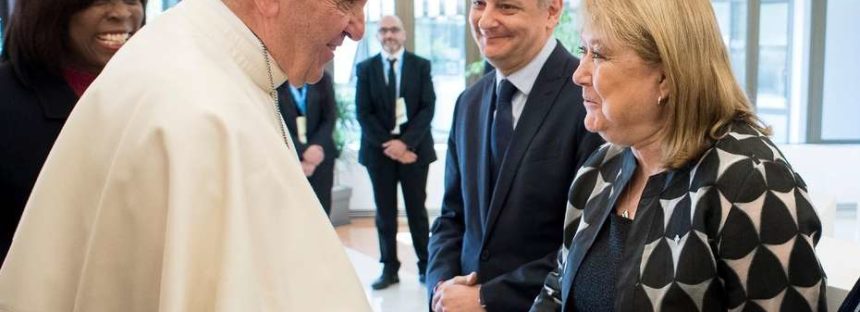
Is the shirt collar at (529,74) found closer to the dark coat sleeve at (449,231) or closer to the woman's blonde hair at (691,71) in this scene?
the dark coat sleeve at (449,231)

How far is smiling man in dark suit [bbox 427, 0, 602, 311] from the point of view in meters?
2.24

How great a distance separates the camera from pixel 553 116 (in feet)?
7.43

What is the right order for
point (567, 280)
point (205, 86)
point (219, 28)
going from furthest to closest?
point (567, 280), point (219, 28), point (205, 86)

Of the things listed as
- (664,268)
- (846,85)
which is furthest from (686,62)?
(846,85)

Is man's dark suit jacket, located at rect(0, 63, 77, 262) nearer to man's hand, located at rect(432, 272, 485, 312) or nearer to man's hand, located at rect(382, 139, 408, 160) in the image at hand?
man's hand, located at rect(432, 272, 485, 312)

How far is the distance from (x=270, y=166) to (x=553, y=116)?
1152 mm

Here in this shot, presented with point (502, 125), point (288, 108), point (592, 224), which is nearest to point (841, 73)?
point (288, 108)

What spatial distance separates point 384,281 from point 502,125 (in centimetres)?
394

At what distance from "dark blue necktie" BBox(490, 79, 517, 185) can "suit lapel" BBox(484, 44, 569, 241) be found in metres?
0.04

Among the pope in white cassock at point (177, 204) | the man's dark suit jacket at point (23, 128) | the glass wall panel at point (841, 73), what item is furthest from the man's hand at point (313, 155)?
the glass wall panel at point (841, 73)

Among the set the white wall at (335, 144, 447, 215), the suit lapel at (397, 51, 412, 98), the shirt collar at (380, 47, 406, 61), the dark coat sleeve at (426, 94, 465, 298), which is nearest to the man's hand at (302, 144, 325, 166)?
the suit lapel at (397, 51, 412, 98)

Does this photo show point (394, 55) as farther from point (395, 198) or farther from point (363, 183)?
point (363, 183)

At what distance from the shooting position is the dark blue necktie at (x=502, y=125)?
2342mm

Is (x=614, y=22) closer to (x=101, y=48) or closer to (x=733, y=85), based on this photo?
(x=733, y=85)
